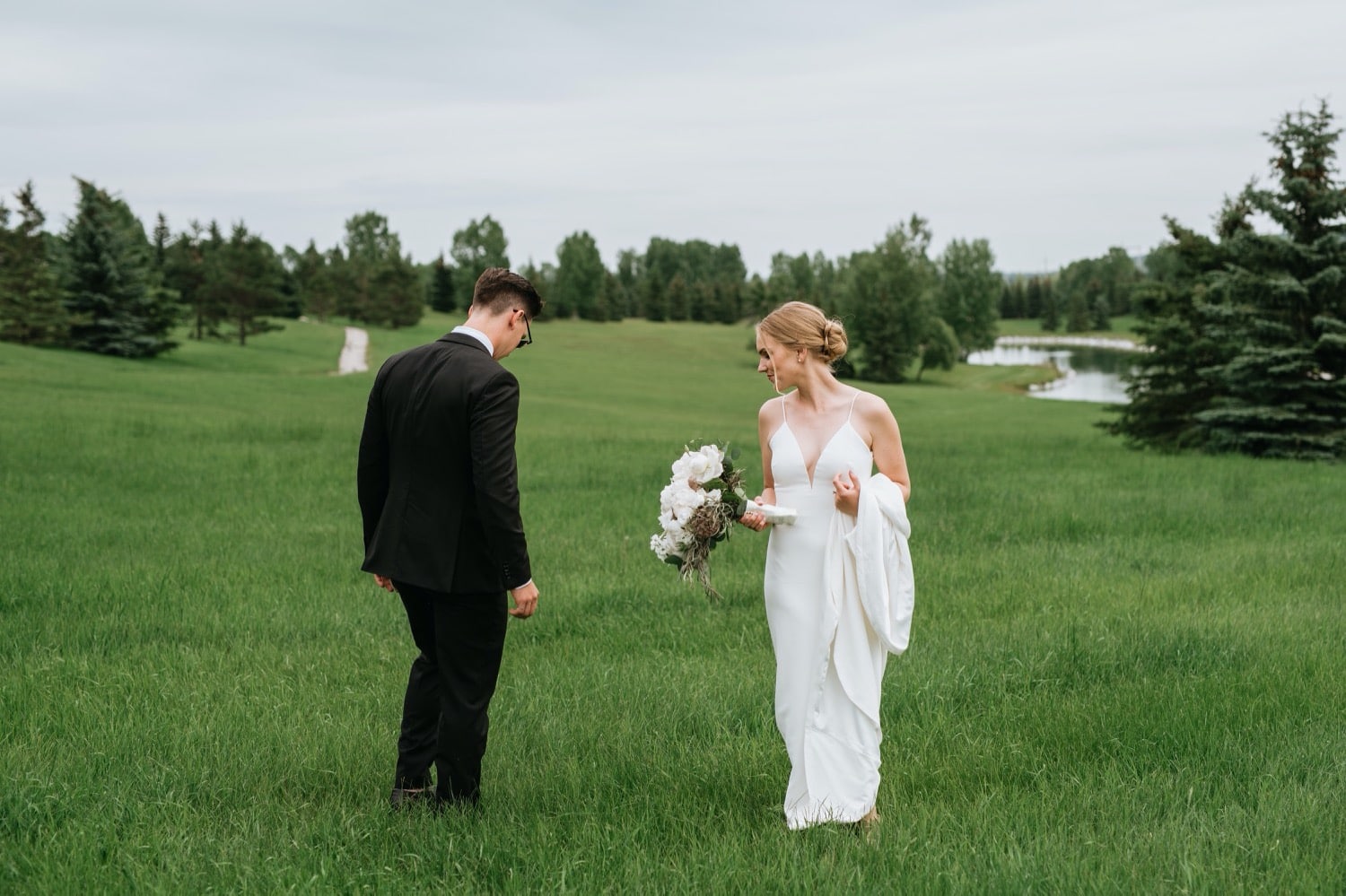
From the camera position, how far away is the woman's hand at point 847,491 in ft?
15.9

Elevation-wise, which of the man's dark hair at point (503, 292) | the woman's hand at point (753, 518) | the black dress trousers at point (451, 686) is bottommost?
the black dress trousers at point (451, 686)

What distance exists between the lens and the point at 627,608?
9148 millimetres

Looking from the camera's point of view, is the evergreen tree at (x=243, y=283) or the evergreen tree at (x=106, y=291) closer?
the evergreen tree at (x=106, y=291)

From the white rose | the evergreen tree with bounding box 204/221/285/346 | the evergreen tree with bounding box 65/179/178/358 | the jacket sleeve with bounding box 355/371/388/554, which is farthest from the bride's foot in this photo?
the evergreen tree with bounding box 204/221/285/346

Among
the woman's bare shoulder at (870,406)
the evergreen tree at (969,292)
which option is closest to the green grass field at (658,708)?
the woman's bare shoulder at (870,406)

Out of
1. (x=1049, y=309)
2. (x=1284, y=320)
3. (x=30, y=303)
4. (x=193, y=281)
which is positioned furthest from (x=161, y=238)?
(x=1049, y=309)

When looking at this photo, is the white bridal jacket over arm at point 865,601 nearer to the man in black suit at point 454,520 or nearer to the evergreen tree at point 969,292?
the man in black suit at point 454,520

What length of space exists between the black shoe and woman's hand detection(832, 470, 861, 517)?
2385 millimetres

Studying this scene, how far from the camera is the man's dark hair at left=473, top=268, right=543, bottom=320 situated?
5.05 m

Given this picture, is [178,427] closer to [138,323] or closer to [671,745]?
[671,745]

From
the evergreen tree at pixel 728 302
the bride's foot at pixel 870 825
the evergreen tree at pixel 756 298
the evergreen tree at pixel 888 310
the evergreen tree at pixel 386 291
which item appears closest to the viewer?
the bride's foot at pixel 870 825

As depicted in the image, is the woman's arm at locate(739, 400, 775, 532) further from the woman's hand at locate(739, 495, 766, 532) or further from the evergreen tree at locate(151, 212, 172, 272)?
the evergreen tree at locate(151, 212, 172, 272)

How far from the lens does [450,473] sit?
16.3 feet

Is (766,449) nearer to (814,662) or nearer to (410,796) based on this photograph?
(814,662)
